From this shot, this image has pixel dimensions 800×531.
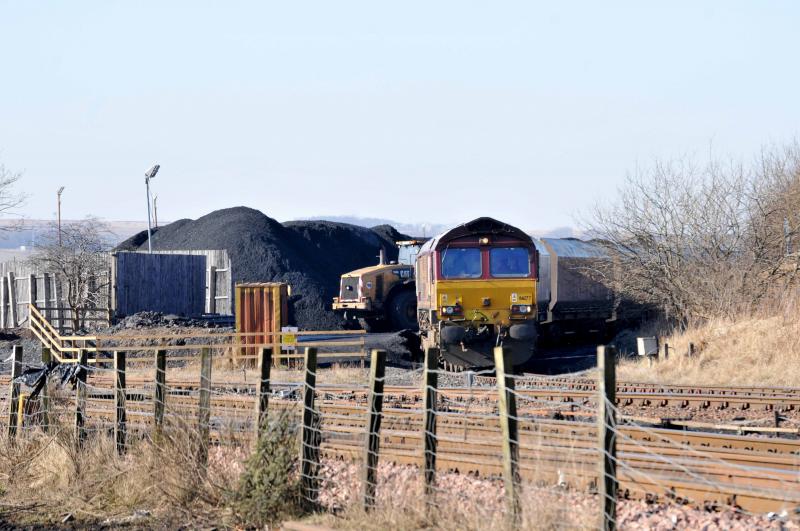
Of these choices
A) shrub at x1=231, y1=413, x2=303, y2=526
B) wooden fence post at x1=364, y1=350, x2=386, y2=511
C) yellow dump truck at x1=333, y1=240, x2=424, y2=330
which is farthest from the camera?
yellow dump truck at x1=333, y1=240, x2=424, y2=330

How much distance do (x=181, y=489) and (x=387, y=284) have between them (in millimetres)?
24039

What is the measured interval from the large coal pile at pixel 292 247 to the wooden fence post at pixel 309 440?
2928cm

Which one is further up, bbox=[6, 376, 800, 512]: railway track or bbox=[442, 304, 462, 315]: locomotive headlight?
bbox=[442, 304, 462, 315]: locomotive headlight

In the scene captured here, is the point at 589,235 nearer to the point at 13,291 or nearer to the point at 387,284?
the point at 387,284

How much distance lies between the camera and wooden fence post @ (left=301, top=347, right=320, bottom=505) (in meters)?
8.23

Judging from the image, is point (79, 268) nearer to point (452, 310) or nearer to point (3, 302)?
point (3, 302)

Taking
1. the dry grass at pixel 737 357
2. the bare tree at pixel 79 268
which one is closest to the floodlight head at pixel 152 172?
Answer: the bare tree at pixel 79 268

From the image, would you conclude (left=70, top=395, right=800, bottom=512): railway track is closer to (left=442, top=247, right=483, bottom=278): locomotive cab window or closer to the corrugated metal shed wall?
(left=442, top=247, right=483, bottom=278): locomotive cab window

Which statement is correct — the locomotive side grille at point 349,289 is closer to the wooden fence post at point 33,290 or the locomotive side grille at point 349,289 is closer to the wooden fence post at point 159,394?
the wooden fence post at point 33,290

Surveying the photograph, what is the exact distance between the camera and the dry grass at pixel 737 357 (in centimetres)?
1878

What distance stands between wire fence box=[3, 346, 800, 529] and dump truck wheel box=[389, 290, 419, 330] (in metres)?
19.3

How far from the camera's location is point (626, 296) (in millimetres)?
28844

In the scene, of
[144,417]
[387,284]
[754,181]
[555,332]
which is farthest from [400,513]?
[387,284]

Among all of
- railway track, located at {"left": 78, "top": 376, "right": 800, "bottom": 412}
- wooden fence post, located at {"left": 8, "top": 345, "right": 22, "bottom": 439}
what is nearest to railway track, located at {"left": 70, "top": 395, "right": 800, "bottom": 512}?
wooden fence post, located at {"left": 8, "top": 345, "right": 22, "bottom": 439}
